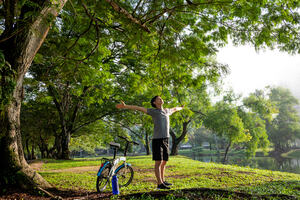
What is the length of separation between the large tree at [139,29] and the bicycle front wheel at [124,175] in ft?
5.40

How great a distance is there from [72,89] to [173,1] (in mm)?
8060

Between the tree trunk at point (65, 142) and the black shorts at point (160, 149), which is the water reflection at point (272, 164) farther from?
the black shorts at point (160, 149)

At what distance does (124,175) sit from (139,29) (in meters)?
3.83

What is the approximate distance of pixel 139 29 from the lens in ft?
18.5

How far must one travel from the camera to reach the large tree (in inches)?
161

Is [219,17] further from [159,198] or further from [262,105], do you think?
[262,105]

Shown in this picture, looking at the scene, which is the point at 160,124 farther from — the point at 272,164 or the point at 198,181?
the point at 272,164

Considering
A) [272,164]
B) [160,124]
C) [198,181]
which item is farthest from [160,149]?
[272,164]

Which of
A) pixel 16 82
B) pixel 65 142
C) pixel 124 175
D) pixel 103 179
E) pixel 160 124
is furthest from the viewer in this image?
pixel 65 142

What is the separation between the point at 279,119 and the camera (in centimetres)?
5338

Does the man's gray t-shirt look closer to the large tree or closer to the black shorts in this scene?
the black shorts

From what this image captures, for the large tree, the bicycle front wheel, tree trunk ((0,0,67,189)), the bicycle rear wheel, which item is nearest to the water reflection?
the large tree

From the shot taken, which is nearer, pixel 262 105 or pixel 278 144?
pixel 262 105

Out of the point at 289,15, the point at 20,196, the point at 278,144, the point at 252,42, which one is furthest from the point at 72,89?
the point at 278,144
